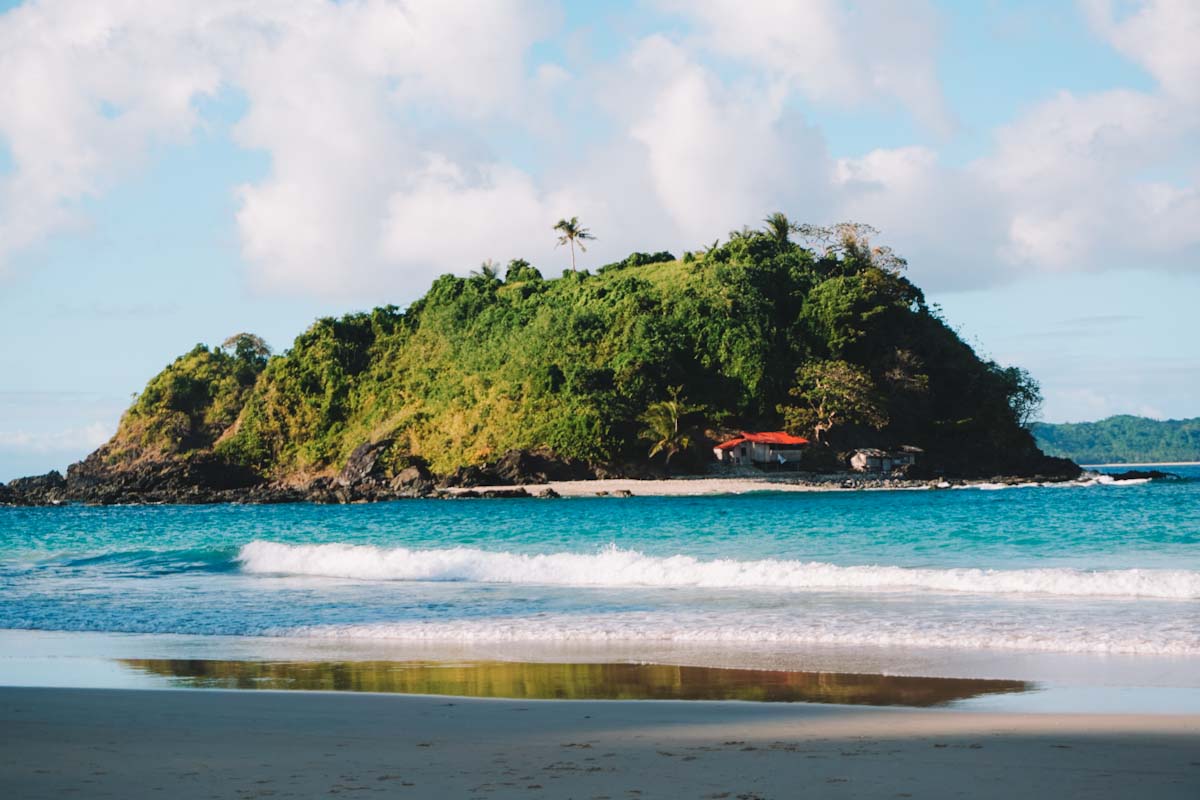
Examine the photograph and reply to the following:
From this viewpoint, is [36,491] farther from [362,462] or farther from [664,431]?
[664,431]

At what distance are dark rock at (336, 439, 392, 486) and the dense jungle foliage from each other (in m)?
0.99

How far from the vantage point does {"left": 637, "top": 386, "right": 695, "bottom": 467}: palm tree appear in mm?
70938

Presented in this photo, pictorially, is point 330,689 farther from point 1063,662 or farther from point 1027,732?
point 1063,662

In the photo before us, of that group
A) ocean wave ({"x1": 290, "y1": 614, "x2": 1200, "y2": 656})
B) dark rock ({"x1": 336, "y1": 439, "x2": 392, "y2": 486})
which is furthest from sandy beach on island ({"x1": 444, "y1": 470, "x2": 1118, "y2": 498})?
ocean wave ({"x1": 290, "y1": 614, "x2": 1200, "y2": 656})

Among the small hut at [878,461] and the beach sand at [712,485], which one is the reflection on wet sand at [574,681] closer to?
the beach sand at [712,485]

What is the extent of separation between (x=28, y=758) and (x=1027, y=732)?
22.5 ft

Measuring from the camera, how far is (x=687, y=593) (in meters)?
18.9

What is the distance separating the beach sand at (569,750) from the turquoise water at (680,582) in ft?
15.9

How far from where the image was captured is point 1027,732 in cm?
783

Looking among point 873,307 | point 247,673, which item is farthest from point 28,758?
point 873,307

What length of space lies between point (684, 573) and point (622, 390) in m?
52.8

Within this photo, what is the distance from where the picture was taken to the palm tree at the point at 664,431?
7094 centimetres

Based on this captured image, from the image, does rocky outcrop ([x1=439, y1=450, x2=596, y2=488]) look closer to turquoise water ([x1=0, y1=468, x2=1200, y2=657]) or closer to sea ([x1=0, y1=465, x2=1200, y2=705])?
turquoise water ([x1=0, y1=468, x2=1200, y2=657])

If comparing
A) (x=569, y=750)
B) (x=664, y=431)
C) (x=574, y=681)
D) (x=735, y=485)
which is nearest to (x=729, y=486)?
(x=735, y=485)
